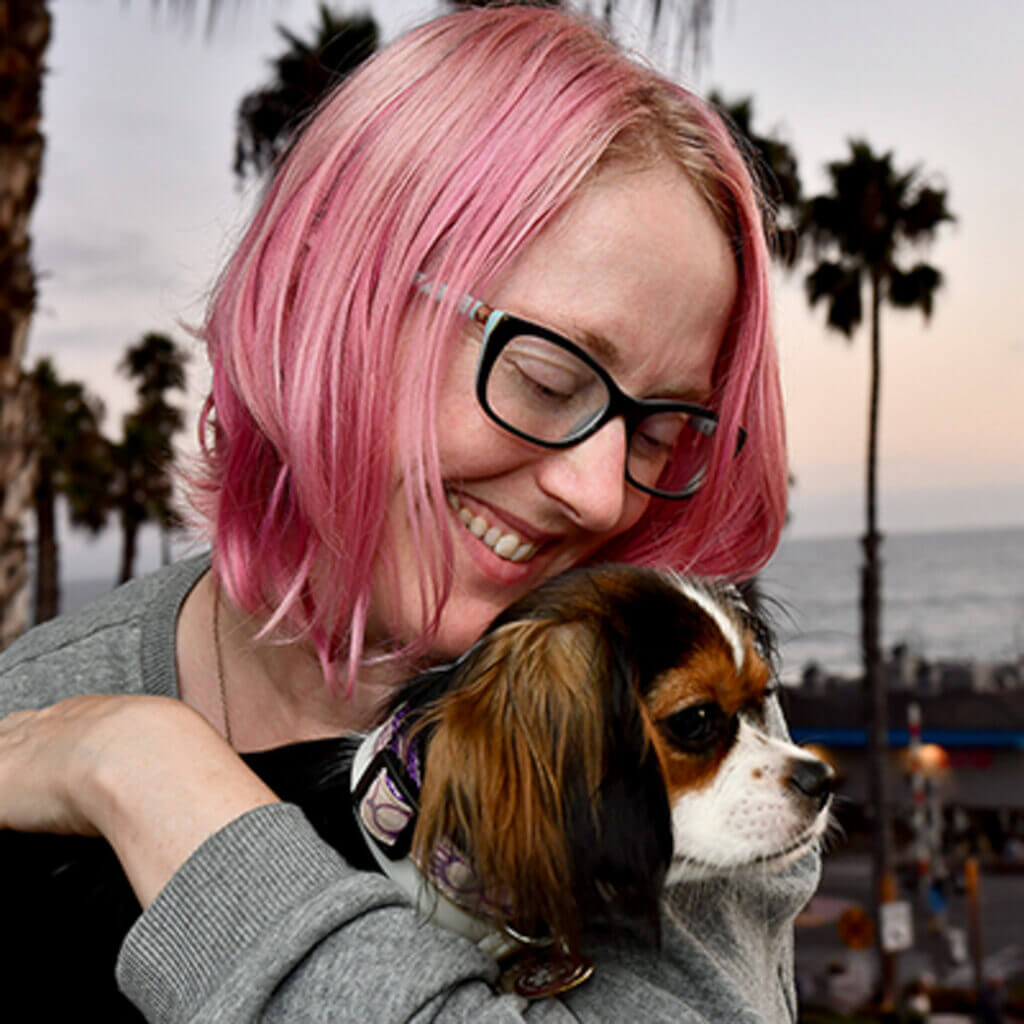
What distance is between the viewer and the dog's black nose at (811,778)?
1.59m

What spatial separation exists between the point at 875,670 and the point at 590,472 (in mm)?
18940

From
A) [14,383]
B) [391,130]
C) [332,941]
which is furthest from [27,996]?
[14,383]

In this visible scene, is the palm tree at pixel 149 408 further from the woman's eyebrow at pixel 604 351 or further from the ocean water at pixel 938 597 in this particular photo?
the woman's eyebrow at pixel 604 351

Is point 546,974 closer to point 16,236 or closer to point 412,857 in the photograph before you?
point 412,857

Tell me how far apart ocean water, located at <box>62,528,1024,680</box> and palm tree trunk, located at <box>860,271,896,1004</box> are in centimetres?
1799

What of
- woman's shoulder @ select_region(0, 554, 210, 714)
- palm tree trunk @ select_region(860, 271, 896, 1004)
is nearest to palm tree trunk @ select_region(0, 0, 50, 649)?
woman's shoulder @ select_region(0, 554, 210, 714)

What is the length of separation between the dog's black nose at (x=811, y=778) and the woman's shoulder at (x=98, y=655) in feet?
3.51

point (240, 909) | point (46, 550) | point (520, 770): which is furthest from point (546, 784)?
point (46, 550)

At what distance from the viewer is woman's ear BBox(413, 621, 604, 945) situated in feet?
4.63

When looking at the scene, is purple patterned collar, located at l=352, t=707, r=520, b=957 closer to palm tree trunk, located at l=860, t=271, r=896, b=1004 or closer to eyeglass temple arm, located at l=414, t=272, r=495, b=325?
eyeglass temple arm, located at l=414, t=272, r=495, b=325

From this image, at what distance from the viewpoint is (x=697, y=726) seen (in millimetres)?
1586

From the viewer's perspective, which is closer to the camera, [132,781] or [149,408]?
[132,781]

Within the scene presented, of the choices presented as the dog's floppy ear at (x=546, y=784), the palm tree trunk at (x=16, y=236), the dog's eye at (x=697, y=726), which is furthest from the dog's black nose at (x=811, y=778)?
the palm tree trunk at (x=16, y=236)

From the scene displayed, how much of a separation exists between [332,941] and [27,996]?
63cm
